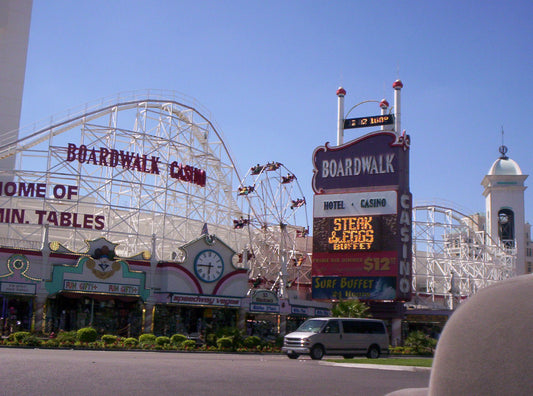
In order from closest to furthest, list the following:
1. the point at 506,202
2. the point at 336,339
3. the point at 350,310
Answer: the point at 336,339 → the point at 350,310 → the point at 506,202

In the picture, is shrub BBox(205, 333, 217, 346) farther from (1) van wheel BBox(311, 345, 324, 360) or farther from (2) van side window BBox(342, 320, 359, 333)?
(2) van side window BBox(342, 320, 359, 333)

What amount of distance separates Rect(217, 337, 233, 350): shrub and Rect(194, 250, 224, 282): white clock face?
1204 cm

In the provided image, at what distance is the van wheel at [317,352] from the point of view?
1014 inches

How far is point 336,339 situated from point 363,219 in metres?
21.2

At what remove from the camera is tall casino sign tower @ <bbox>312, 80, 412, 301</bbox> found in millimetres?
45844

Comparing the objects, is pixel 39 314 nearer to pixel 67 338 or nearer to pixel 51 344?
pixel 67 338

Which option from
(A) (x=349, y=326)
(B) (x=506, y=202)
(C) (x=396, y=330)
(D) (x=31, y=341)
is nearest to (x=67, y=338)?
(D) (x=31, y=341)

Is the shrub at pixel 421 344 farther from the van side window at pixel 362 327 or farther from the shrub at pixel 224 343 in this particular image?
the shrub at pixel 224 343

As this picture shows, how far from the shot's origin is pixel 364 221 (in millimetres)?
46875

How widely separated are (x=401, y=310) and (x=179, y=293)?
16777mm

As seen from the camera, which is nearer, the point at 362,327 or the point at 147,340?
the point at 362,327

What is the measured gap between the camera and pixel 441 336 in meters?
3.06

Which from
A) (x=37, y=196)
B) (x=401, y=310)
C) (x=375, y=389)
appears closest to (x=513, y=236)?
(x=401, y=310)

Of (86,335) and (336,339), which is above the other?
(336,339)
